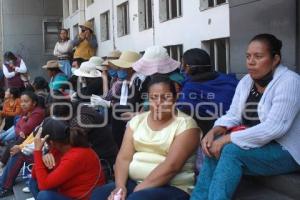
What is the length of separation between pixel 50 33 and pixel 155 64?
14636 mm

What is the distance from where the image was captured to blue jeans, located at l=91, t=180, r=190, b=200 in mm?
3625

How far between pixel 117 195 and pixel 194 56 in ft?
5.04

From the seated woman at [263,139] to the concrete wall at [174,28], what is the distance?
2.85 meters

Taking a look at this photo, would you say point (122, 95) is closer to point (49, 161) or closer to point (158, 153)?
point (49, 161)

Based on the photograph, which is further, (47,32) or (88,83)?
(47,32)

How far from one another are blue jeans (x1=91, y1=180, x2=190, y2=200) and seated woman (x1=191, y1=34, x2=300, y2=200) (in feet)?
0.53

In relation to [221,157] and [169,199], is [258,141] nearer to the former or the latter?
[221,157]

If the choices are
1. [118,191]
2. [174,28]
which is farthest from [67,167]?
[174,28]

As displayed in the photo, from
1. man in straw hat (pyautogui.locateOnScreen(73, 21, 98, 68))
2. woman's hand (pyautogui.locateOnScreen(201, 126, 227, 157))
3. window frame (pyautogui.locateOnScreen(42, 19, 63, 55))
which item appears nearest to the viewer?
woman's hand (pyautogui.locateOnScreen(201, 126, 227, 157))

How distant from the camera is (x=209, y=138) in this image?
3.80 meters

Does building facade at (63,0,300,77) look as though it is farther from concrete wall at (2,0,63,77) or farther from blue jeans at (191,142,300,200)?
concrete wall at (2,0,63,77)

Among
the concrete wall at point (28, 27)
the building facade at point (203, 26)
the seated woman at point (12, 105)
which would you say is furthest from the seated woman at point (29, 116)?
the concrete wall at point (28, 27)

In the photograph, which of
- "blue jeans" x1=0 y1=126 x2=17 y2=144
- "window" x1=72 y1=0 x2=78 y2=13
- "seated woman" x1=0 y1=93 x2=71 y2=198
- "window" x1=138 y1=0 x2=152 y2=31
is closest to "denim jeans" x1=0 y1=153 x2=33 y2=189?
"seated woman" x1=0 y1=93 x2=71 y2=198

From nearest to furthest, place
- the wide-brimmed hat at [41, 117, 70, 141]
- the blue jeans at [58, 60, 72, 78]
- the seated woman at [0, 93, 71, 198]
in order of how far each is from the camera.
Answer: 1. the wide-brimmed hat at [41, 117, 70, 141]
2. the seated woman at [0, 93, 71, 198]
3. the blue jeans at [58, 60, 72, 78]
